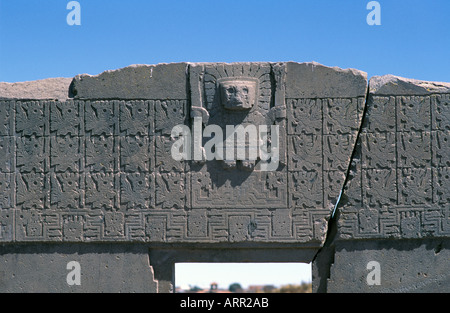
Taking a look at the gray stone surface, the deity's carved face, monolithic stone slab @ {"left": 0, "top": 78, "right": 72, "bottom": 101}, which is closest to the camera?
the deity's carved face

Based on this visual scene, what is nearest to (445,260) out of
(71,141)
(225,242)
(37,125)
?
(225,242)

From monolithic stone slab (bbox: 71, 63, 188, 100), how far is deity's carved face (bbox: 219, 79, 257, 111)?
1.40 ft

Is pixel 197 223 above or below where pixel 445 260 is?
above

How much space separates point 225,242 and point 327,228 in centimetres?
104

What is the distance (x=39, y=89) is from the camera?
609 centimetres

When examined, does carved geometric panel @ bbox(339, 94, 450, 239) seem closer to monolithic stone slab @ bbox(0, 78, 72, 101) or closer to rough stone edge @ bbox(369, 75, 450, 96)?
rough stone edge @ bbox(369, 75, 450, 96)

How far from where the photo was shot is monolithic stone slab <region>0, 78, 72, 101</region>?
604 cm

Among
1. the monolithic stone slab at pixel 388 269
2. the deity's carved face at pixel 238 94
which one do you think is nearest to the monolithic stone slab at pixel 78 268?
the deity's carved face at pixel 238 94

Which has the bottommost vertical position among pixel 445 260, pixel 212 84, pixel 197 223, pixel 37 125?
pixel 445 260

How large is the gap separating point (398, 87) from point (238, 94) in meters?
1.64

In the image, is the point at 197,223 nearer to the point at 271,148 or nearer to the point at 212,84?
the point at 271,148

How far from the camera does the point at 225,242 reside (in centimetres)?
584

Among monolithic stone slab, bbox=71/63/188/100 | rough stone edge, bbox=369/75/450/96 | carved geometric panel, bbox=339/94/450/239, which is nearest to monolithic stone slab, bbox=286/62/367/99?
rough stone edge, bbox=369/75/450/96
